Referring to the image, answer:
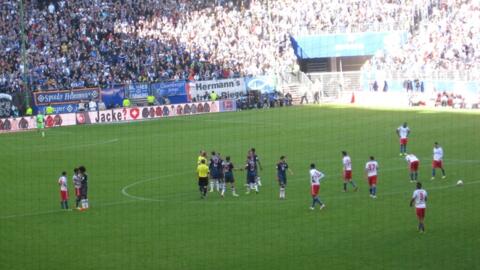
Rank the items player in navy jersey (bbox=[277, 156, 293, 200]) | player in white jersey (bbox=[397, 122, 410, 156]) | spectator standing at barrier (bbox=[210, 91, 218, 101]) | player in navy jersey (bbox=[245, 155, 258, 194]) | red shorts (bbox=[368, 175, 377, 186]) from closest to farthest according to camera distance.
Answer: red shorts (bbox=[368, 175, 377, 186]) → player in navy jersey (bbox=[277, 156, 293, 200]) → player in navy jersey (bbox=[245, 155, 258, 194]) → player in white jersey (bbox=[397, 122, 410, 156]) → spectator standing at barrier (bbox=[210, 91, 218, 101])

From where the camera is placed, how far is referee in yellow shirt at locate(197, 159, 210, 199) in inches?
1335

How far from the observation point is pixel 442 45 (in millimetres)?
71062

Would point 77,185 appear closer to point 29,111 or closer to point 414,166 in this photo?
point 414,166

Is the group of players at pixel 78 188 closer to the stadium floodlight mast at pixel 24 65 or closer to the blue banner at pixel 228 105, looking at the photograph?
the stadium floodlight mast at pixel 24 65

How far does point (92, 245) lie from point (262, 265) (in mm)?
5796

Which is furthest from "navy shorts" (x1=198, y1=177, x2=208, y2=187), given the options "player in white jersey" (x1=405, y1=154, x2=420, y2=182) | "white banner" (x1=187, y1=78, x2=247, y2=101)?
"white banner" (x1=187, y1=78, x2=247, y2=101)

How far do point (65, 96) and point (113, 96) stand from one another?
13.6ft

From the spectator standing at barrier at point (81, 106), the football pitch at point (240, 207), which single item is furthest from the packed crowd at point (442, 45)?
the spectator standing at barrier at point (81, 106)

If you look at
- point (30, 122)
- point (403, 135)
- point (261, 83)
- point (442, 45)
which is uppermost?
point (442, 45)

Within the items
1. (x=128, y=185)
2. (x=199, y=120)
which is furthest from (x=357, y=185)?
(x=199, y=120)

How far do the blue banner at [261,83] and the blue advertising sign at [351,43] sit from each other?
5739mm

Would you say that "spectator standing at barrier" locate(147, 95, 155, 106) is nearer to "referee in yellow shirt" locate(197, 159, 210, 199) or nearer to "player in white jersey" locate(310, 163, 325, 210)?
"referee in yellow shirt" locate(197, 159, 210, 199)

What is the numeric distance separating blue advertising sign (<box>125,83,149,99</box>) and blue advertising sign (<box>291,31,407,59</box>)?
16.1m

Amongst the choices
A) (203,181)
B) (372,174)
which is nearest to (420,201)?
(372,174)
